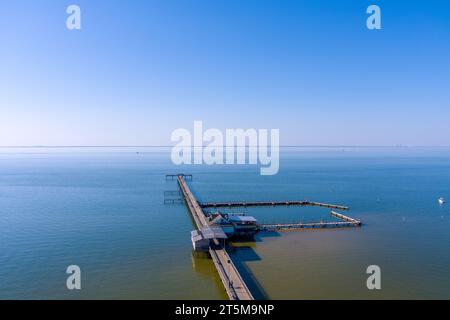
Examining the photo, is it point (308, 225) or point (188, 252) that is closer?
point (188, 252)

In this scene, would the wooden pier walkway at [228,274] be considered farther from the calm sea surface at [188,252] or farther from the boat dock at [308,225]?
the boat dock at [308,225]

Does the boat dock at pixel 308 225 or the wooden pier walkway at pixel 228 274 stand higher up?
the boat dock at pixel 308 225

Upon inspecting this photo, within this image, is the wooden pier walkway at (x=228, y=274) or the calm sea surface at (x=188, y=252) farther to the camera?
the calm sea surface at (x=188, y=252)

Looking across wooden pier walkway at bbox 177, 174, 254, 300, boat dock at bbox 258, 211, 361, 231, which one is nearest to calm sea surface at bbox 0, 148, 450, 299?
wooden pier walkway at bbox 177, 174, 254, 300

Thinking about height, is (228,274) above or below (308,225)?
below

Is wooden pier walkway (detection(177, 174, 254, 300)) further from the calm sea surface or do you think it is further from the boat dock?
the boat dock

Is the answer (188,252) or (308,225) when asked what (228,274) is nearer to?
(188,252)

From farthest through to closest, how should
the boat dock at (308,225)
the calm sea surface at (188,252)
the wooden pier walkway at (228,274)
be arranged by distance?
1. the boat dock at (308,225)
2. the calm sea surface at (188,252)
3. the wooden pier walkway at (228,274)

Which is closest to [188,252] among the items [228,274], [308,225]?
[228,274]

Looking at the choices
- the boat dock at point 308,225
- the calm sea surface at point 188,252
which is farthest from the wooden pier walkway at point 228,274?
the boat dock at point 308,225
